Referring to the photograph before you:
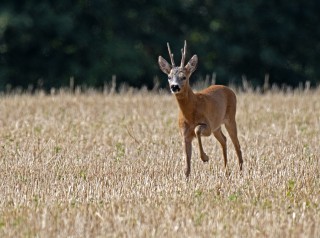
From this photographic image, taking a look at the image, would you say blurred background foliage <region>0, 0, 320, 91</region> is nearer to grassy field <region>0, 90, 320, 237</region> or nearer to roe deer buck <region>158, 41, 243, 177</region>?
grassy field <region>0, 90, 320, 237</region>

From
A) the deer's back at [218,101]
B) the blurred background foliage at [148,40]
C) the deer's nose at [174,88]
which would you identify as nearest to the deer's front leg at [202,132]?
the deer's back at [218,101]

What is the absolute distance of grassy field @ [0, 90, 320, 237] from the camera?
8.27m

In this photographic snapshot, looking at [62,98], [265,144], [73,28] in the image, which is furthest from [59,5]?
[265,144]

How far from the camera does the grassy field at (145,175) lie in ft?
27.1

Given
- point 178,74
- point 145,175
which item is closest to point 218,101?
point 178,74

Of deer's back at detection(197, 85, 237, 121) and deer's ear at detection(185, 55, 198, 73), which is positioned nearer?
deer's ear at detection(185, 55, 198, 73)

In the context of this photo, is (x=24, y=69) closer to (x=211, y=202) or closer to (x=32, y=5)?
(x=32, y=5)

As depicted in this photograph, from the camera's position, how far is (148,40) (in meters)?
31.9

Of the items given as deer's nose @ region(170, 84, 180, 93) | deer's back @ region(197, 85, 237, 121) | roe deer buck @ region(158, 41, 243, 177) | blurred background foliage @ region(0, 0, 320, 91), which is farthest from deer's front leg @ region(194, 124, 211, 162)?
blurred background foliage @ region(0, 0, 320, 91)

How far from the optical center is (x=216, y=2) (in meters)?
33.0

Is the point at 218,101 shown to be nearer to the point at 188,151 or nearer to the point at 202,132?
the point at 202,132

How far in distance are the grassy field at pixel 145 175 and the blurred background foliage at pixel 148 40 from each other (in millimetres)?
10469

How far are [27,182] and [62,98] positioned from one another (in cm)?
858

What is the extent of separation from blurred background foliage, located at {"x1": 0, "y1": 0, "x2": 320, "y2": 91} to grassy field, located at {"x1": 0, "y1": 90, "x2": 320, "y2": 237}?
34.3 ft
